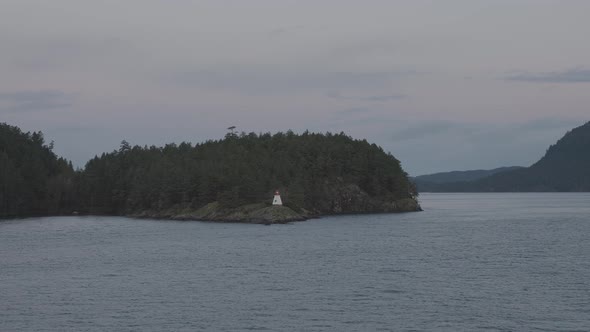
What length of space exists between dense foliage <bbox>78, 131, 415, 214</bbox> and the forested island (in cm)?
21

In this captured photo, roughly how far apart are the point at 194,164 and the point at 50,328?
133 metres

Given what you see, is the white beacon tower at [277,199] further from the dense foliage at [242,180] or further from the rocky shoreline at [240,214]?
the dense foliage at [242,180]

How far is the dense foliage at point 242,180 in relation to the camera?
154 meters

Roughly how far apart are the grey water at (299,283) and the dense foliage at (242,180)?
1985 inches

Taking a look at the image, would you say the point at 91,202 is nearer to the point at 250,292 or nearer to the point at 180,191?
the point at 180,191

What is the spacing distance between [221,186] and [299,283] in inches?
3841

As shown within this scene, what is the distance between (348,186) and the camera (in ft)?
614

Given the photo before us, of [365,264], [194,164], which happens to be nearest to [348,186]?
[194,164]

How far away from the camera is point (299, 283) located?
189 ft

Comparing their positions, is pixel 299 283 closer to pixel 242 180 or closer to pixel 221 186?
pixel 242 180

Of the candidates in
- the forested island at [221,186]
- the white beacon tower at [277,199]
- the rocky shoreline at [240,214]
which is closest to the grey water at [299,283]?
the rocky shoreline at [240,214]

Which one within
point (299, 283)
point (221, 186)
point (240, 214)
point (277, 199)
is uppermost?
point (221, 186)

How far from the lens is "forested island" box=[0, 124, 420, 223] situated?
153750 millimetres

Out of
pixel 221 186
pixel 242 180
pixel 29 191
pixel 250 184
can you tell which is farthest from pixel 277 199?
pixel 29 191
